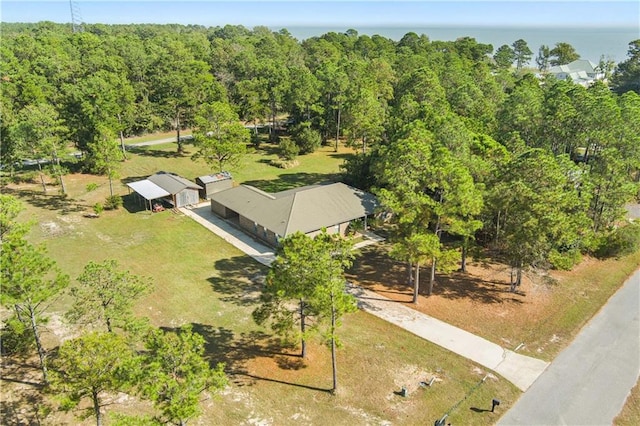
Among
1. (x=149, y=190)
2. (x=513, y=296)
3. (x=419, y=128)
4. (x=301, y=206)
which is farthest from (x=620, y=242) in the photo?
(x=149, y=190)

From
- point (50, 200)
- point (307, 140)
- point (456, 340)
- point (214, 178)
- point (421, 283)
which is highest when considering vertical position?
point (307, 140)

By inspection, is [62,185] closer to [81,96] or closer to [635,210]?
[81,96]

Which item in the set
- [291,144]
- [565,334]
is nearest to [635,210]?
[565,334]

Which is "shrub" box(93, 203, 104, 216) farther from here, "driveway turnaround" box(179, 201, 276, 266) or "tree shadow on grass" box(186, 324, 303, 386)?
"tree shadow on grass" box(186, 324, 303, 386)

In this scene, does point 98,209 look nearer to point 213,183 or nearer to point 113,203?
point 113,203

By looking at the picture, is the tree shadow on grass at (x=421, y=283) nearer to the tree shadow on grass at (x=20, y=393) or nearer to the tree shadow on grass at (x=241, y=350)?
the tree shadow on grass at (x=241, y=350)

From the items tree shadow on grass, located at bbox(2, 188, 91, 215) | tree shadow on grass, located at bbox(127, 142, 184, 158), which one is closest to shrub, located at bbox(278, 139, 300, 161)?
tree shadow on grass, located at bbox(127, 142, 184, 158)
